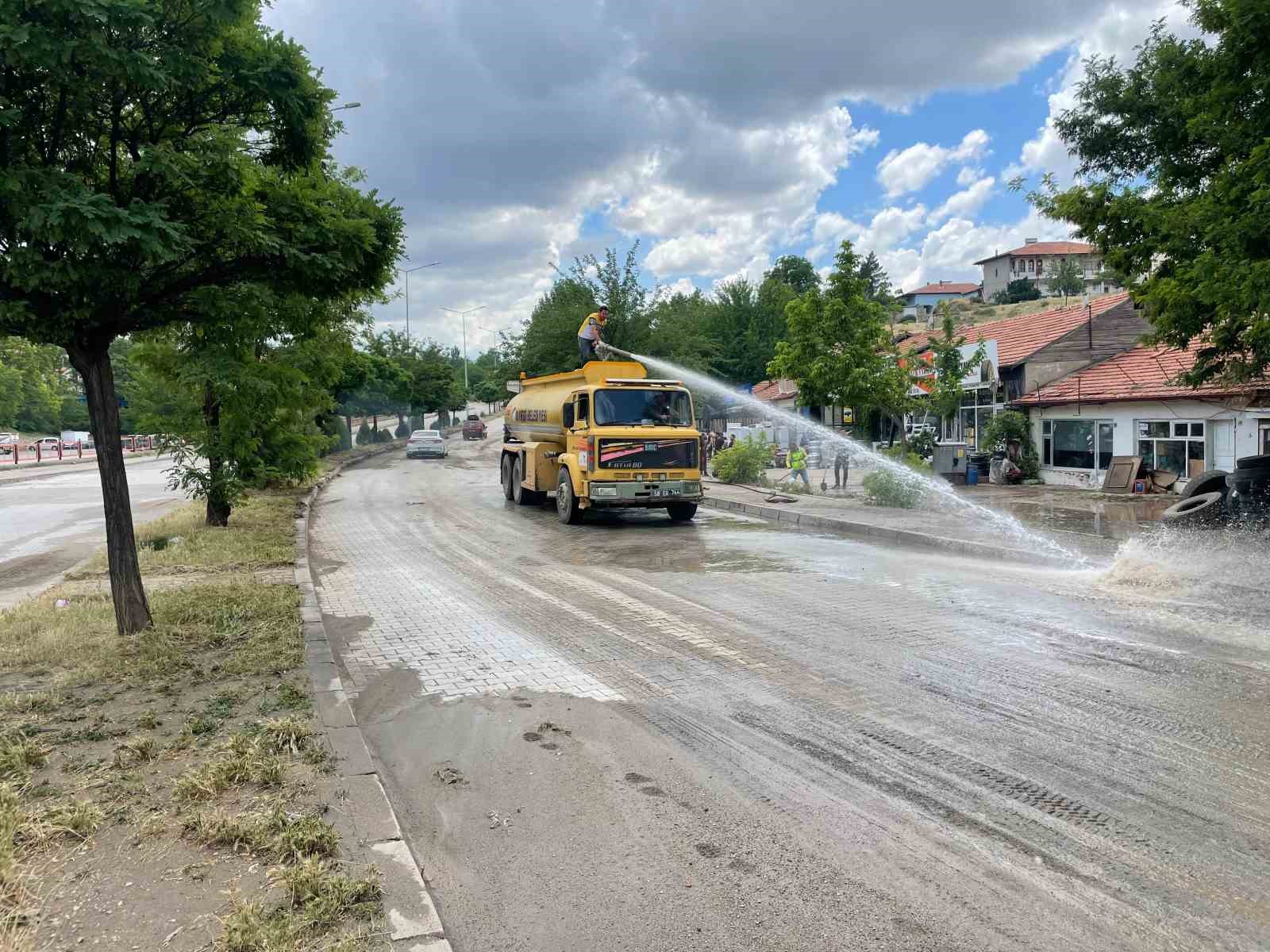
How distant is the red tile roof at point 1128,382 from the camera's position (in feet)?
67.3

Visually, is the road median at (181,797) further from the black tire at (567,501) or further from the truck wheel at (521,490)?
the truck wheel at (521,490)

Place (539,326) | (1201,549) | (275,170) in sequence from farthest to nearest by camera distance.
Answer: (539,326)
(1201,549)
(275,170)

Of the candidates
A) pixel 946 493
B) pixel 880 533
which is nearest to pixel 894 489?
pixel 946 493

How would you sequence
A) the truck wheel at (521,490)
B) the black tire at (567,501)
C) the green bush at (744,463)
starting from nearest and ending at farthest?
1. the black tire at (567,501)
2. the truck wheel at (521,490)
3. the green bush at (744,463)

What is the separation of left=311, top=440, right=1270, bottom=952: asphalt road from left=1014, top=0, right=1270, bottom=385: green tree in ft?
11.4

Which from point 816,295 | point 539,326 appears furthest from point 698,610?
point 539,326

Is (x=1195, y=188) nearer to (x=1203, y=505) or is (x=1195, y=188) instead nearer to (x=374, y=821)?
(x=1203, y=505)

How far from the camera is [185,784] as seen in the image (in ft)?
14.0

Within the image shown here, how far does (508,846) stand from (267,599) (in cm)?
590

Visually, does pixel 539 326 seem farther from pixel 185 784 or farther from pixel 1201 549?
pixel 185 784

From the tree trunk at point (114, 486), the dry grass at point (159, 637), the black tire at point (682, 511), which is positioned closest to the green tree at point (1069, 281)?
the black tire at point (682, 511)

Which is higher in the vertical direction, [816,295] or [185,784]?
[816,295]

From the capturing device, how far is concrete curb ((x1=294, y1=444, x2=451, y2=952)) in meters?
3.17

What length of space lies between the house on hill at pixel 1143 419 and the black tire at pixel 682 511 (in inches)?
Result: 376
